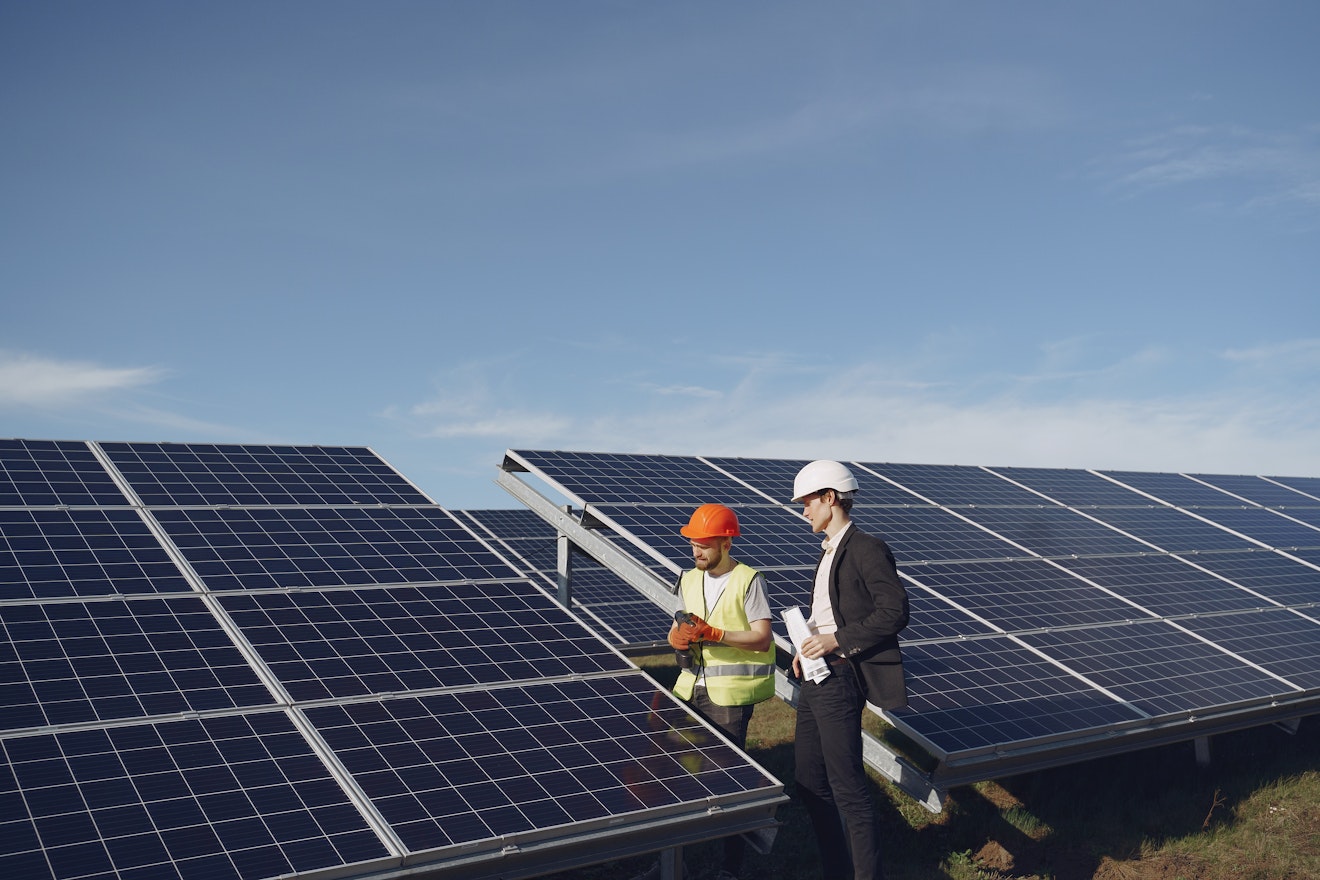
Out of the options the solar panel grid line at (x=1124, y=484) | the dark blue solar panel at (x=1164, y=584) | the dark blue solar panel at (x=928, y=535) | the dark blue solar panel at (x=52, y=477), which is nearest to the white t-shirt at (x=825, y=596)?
the dark blue solar panel at (x=928, y=535)

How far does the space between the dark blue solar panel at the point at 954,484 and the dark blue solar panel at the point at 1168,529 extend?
137 centimetres

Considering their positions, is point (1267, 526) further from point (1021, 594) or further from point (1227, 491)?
point (1021, 594)

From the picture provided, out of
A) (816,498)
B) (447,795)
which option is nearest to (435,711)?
(447,795)

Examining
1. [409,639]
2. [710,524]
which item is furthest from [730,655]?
[409,639]

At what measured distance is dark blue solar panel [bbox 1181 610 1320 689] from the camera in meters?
13.0

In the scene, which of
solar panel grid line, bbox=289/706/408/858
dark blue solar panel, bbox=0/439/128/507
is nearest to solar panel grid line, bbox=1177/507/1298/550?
solar panel grid line, bbox=289/706/408/858

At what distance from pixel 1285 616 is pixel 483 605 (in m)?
11.8

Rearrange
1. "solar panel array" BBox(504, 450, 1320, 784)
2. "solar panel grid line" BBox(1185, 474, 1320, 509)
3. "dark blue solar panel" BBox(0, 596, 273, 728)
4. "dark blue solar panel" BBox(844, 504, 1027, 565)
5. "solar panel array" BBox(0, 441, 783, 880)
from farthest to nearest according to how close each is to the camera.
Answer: "solar panel grid line" BBox(1185, 474, 1320, 509), "dark blue solar panel" BBox(844, 504, 1027, 565), "solar panel array" BBox(504, 450, 1320, 784), "dark blue solar panel" BBox(0, 596, 273, 728), "solar panel array" BBox(0, 441, 783, 880)

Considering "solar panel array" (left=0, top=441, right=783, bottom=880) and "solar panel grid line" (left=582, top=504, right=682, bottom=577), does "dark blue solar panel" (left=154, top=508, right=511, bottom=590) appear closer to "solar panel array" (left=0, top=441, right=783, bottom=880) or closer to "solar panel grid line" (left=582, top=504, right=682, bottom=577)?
"solar panel array" (left=0, top=441, right=783, bottom=880)

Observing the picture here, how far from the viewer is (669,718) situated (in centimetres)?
852

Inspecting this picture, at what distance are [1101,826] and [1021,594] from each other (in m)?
3.21

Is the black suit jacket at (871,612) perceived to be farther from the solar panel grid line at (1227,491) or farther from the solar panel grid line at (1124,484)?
the solar panel grid line at (1227,491)

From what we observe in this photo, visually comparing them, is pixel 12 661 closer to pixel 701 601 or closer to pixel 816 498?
pixel 701 601

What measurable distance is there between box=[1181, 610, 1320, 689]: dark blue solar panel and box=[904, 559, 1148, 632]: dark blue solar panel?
38.6 inches
